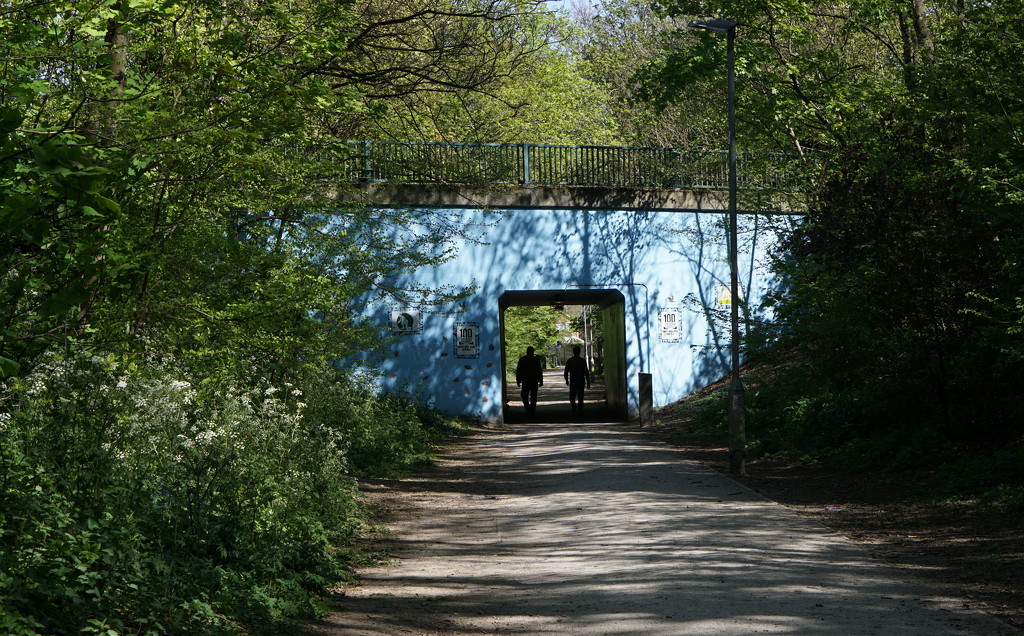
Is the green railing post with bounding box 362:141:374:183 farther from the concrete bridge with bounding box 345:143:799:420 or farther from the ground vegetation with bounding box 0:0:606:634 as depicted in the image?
the ground vegetation with bounding box 0:0:606:634

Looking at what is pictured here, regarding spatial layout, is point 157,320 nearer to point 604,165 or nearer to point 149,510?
Answer: point 149,510

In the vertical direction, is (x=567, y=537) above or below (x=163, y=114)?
below

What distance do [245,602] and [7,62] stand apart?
3.55 m

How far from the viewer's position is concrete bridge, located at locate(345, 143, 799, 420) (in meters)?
24.8

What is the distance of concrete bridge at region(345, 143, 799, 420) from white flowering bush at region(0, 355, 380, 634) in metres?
15.5

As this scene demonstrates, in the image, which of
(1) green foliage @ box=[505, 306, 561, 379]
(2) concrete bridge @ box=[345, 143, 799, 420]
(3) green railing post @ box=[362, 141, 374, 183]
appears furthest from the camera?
(1) green foliage @ box=[505, 306, 561, 379]

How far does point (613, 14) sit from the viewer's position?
39.9m

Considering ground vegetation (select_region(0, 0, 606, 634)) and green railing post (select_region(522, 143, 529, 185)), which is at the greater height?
green railing post (select_region(522, 143, 529, 185))

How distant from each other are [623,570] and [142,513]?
386 centimetres

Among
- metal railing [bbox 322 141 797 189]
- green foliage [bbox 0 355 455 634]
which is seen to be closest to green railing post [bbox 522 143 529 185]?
metal railing [bbox 322 141 797 189]

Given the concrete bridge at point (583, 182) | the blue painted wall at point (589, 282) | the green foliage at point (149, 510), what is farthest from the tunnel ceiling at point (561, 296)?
the green foliage at point (149, 510)

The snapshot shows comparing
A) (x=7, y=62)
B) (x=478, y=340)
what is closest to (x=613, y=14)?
(x=478, y=340)

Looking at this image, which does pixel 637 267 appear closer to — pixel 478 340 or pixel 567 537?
pixel 478 340

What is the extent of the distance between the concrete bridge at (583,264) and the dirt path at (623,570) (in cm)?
1036
